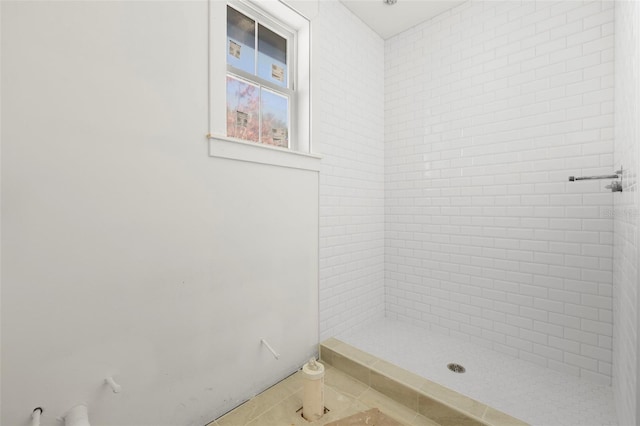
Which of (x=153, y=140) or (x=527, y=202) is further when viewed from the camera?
(x=527, y=202)

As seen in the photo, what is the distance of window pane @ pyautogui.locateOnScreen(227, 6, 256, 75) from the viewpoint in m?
1.96

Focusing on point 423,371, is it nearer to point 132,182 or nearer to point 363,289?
point 363,289

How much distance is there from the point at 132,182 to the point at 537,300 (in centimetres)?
281

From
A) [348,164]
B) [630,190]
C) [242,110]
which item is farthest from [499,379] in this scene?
[242,110]

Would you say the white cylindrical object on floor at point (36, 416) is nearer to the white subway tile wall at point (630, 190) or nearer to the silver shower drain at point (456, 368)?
the white subway tile wall at point (630, 190)

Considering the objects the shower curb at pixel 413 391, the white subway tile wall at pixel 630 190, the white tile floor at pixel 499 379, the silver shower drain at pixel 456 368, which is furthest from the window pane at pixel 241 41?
the silver shower drain at pixel 456 368

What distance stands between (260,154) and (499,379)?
7.35 ft

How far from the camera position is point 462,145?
254 cm

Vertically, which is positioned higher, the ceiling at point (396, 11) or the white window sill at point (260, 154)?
the ceiling at point (396, 11)

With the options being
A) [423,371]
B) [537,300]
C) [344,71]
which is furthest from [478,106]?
[423,371]

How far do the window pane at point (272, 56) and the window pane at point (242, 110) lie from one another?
18 centimetres

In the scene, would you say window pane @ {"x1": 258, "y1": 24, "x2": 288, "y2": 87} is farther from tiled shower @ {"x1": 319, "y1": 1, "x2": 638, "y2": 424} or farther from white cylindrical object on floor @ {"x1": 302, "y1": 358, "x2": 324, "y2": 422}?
white cylindrical object on floor @ {"x1": 302, "y1": 358, "x2": 324, "y2": 422}

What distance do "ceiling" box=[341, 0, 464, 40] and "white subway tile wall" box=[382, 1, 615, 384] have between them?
0.10 meters

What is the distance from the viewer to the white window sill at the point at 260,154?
1660 mm
